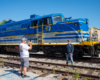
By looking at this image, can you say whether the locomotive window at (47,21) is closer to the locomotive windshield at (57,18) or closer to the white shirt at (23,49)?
the locomotive windshield at (57,18)

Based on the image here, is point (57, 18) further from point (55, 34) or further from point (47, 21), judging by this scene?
point (55, 34)

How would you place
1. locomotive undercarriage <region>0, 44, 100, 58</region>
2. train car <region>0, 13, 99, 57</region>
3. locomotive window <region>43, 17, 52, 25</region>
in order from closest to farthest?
1. locomotive undercarriage <region>0, 44, 100, 58</region>
2. train car <region>0, 13, 99, 57</region>
3. locomotive window <region>43, 17, 52, 25</region>

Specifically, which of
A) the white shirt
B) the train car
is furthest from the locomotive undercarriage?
the white shirt

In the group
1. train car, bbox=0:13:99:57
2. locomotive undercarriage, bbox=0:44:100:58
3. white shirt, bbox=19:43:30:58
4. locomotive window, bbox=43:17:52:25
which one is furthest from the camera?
locomotive window, bbox=43:17:52:25

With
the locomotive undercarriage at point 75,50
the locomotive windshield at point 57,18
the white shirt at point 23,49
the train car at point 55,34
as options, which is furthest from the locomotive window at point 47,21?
the white shirt at point 23,49

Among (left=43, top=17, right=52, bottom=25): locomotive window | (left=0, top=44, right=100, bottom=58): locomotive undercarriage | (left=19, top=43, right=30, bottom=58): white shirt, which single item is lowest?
(left=0, top=44, right=100, bottom=58): locomotive undercarriage

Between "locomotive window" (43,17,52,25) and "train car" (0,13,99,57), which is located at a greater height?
"locomotive window" (43,17,52,25)

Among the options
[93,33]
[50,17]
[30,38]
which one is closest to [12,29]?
[30,38]

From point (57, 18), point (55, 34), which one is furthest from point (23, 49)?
point (57, 18)

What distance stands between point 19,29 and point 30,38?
2.08 metres

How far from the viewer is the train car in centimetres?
867

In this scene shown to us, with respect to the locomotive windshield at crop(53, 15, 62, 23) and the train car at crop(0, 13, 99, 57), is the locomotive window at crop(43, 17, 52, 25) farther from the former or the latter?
the locomotive windshield at crop(53, 15, 62, 23)

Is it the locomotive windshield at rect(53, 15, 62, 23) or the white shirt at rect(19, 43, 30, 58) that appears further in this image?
the locomotive windshield at rect(53, 15, 62, 23)

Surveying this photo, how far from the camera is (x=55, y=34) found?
9.63 meters
